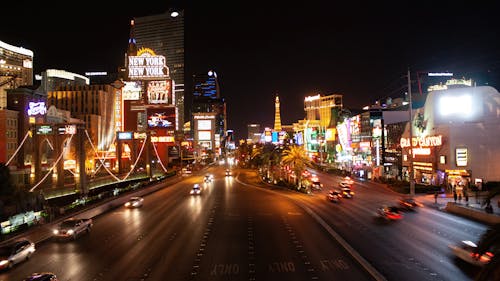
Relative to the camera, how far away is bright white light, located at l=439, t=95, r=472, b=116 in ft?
189

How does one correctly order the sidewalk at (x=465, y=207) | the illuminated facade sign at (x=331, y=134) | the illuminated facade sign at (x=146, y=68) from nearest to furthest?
1. the sidewalk at (x=465, y=207)
2. the illuminated facade sign at (x=146, y=68)
3. the illuminated facade sign at (x=331, y=134)

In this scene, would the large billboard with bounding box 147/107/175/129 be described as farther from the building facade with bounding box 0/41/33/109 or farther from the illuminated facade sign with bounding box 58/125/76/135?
the building facade with bounding box 0/41/33/109

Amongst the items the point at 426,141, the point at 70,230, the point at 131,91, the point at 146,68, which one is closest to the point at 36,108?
the point at 146,68

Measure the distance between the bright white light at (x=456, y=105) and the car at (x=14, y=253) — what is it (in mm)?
54955

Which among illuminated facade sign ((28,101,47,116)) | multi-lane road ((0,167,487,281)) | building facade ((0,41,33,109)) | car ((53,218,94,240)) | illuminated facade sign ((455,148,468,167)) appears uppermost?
building facade ((0,41,33,109))

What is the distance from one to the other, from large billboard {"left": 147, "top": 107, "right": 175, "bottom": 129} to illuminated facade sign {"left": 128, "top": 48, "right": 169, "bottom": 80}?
7798 mm

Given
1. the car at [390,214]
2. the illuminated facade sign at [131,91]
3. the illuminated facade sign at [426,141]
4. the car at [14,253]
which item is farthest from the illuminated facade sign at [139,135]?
the car at [14,253]

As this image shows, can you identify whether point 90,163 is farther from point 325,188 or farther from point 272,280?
point 272,280

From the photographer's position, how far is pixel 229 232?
2945 centimetres

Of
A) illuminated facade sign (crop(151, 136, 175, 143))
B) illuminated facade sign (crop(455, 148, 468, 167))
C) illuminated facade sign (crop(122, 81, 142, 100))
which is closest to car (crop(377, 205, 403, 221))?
illuminated facade sign (crop(455, 148, 468, 167))

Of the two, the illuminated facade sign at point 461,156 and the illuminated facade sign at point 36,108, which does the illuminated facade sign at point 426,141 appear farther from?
the illuminated facade sign at point 36,108

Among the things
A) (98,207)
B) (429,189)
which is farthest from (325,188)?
(98,207)

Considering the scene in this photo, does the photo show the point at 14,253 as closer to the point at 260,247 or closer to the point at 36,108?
the point at 260,247

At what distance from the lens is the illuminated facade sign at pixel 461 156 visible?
54.3 meters
